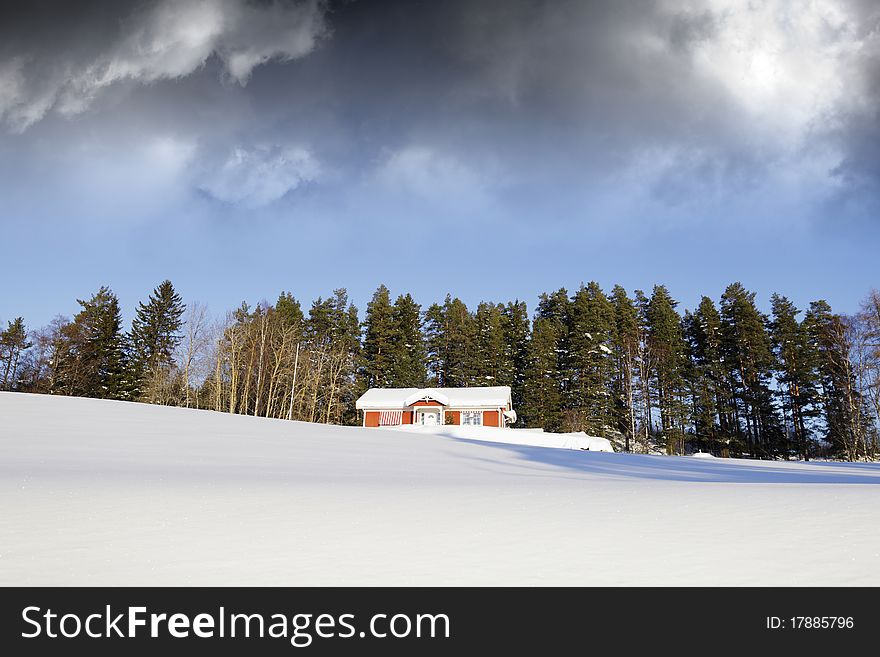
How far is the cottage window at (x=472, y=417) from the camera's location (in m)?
37.8

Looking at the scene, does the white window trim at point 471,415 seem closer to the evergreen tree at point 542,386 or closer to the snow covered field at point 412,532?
the evergreen tree at point 542,386

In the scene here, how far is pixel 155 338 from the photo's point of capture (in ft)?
158

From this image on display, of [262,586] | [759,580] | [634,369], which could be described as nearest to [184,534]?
[262,586]

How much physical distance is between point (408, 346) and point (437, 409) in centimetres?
1221

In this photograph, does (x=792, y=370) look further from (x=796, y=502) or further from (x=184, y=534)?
(x=184, y=534)

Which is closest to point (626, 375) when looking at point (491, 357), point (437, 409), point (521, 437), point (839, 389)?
point (491, 357)

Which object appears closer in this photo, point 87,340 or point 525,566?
point 525,566

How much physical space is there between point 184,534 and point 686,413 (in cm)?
4282

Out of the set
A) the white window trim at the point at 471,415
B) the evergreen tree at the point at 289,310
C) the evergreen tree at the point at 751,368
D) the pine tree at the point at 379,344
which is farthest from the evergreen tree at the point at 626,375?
the evergreen tree at the point at 289,310

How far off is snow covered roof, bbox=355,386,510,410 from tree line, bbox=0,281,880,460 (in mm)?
5162

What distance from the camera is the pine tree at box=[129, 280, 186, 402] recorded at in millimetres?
42416

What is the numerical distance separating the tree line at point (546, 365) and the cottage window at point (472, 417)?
6.98m

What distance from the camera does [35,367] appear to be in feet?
154

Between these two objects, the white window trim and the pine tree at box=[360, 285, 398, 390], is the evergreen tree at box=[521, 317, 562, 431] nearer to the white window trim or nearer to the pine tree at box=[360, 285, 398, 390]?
the white window trim
